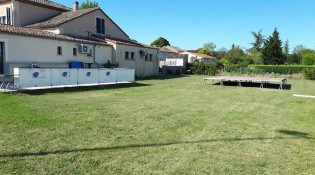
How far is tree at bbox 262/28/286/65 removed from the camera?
177 ft

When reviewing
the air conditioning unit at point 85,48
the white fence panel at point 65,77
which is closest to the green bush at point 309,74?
the white fence panel at point 65,77

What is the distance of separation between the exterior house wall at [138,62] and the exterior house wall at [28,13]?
8403 mm

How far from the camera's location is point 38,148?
5.21 m

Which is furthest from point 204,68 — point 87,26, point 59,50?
point 59,50

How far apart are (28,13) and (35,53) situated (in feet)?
30.5

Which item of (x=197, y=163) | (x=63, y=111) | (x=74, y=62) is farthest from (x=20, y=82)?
(x=197, y=163)

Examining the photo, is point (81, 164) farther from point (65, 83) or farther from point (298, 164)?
point (65, 83)

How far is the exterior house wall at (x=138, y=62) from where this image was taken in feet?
87.9

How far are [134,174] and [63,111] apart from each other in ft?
17.3

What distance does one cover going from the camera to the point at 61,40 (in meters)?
20.7

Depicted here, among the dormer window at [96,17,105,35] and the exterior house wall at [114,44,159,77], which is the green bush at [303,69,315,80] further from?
the dormer window at [96,17,105,35]

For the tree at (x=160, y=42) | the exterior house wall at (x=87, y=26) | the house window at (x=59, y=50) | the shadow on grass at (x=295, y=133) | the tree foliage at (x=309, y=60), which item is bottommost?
the shadow on grass at (x=295, y=133)

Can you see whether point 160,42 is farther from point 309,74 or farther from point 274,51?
point 309,74

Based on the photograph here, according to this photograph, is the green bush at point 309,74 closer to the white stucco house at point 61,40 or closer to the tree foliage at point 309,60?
the white stucco house at point 61,40
